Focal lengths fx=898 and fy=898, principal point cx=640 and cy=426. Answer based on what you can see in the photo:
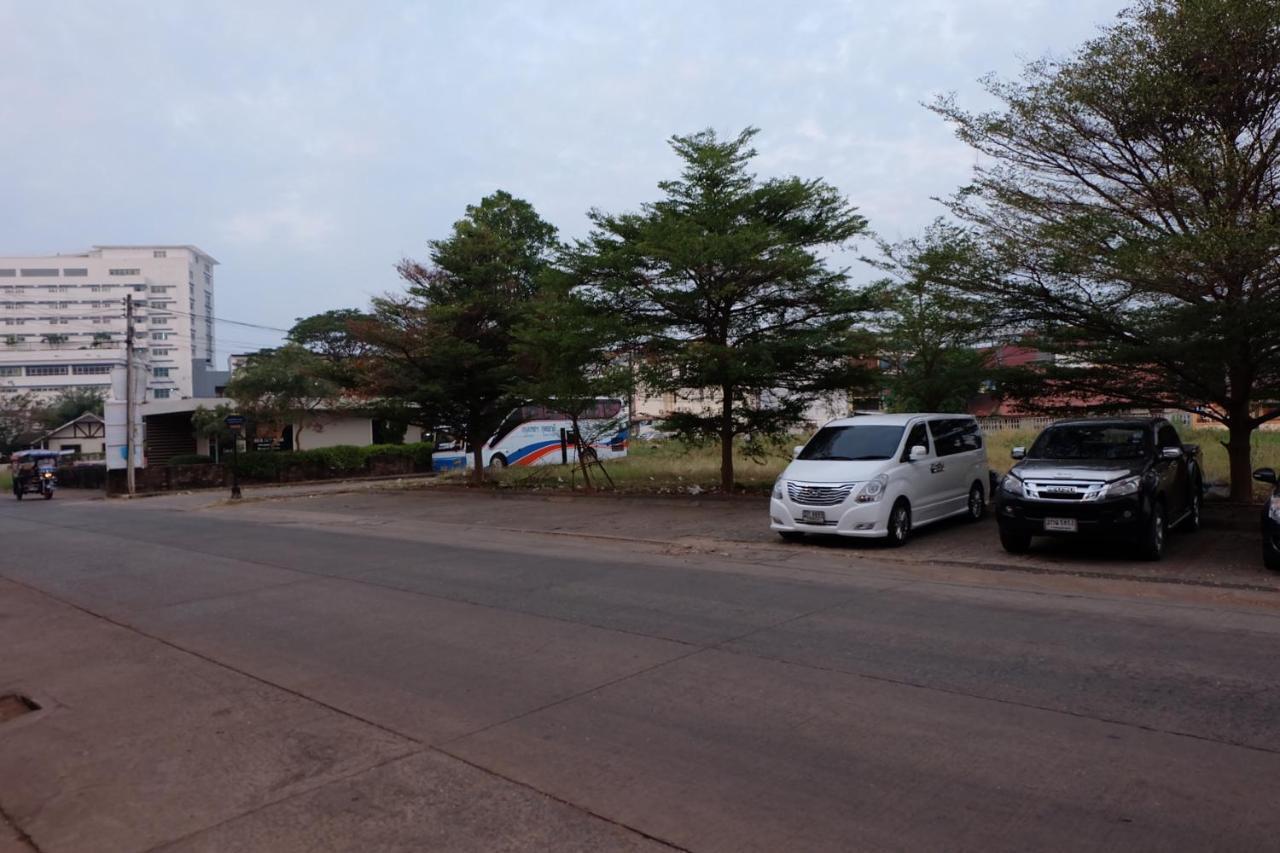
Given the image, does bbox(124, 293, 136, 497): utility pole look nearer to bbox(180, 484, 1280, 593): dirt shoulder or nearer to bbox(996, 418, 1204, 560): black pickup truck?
bbox(180, 484, 1280, 593): dirt shoulder

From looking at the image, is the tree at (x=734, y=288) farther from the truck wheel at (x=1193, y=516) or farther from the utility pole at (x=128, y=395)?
the utility pole at (x=128, y=395)

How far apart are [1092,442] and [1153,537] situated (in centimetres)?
167

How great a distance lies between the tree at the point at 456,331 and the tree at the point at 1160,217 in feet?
49.1

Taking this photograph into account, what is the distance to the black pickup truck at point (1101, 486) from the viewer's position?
34.4ft

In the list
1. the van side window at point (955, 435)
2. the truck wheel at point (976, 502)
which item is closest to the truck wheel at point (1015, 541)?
the van side window at point (955, 435)

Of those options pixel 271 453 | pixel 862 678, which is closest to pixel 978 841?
pixel 862 678

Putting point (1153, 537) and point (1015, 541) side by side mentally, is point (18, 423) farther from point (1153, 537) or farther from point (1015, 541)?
point (1153, 537)

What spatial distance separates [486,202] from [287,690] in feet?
126

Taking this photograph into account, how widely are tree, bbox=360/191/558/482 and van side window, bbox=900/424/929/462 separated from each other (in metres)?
14.4

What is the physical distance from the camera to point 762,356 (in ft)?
59.9

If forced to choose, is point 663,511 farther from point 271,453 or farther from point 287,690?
point 271,453

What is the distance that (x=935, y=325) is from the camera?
15680 millimetres

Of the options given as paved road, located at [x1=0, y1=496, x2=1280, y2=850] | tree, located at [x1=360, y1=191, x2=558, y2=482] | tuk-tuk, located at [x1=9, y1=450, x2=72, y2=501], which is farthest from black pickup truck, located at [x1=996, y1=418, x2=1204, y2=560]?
tuk-tuk, located at [x1=9, y1=450, x2=72, y2=501]

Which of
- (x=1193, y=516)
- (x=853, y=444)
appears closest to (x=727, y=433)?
(x=853, y=444)
